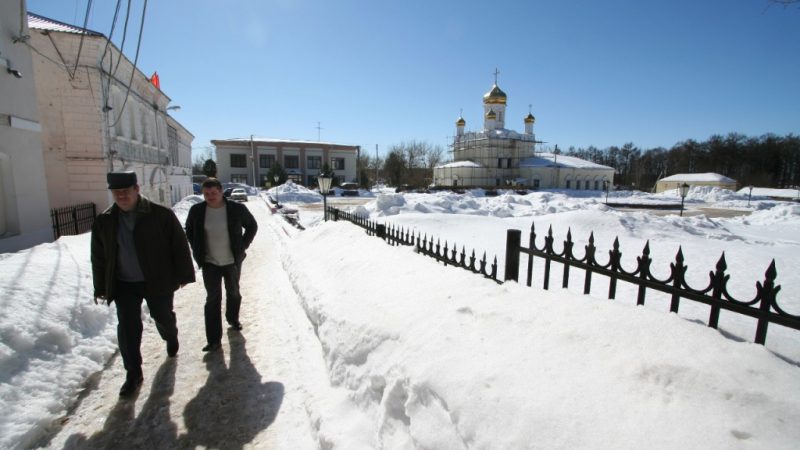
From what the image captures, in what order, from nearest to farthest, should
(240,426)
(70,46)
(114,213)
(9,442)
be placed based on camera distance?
(9,442), (240,426), (114,213), (70,46)

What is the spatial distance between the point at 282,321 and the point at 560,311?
3.59 meters

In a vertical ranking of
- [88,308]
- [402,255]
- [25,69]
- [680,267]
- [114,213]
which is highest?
[25,69]

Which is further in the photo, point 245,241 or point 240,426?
point 245,241

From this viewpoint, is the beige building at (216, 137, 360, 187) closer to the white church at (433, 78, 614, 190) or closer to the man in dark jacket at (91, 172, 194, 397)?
the white church at (433, 78, 614, 190)

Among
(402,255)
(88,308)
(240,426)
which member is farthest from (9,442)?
(402,255)

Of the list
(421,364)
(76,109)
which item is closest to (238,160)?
(76,109)

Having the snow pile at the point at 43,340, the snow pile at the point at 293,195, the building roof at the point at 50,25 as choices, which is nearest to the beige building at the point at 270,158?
the snow pile at the point at 293,195

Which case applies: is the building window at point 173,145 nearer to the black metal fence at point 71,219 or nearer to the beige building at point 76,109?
the beige building at point 76,109

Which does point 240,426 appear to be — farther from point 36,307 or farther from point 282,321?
point 36,307

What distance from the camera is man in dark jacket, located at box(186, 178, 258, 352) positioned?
13.4ft

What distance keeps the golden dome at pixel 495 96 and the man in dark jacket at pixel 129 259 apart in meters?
60.6

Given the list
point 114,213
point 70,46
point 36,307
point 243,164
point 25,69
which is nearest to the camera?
point 114,213

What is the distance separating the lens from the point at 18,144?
808cm

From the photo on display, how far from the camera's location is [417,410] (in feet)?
7.49
